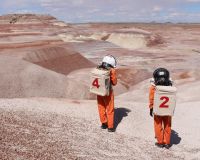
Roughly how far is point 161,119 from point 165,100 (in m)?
0.66

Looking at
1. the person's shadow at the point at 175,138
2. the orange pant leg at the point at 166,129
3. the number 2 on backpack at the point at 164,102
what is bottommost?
the person's shadow at the point at 175,138

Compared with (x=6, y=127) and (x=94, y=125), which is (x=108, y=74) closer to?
(x=94, y=125)

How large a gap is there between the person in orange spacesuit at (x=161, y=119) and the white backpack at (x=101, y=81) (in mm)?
1141

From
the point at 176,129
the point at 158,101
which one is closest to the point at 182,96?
the point at 176,129

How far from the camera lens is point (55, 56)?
33688mm

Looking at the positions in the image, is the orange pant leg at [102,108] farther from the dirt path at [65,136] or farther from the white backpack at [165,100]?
the white backpack at [165,100]

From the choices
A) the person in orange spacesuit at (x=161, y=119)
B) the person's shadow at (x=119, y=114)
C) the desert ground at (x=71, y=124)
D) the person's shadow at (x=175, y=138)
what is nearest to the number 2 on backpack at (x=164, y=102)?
the person in orange spacesuit at (x=161, y=119)

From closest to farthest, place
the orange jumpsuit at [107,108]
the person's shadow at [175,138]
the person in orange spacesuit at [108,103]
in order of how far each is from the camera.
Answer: the person in orange spacesuit at [108,103] → the orange jumpsuit at [107,108] → the person's shadow at [175,138]

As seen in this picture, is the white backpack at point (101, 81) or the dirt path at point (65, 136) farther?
the white backpack at point (101, 81)

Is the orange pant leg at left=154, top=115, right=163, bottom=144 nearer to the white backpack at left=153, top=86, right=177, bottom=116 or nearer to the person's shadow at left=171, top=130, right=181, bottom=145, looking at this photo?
the white backpack at left=153, top=86, right=177, bottom=116

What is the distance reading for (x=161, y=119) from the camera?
1030cm

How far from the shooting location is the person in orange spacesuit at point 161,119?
32.9ft

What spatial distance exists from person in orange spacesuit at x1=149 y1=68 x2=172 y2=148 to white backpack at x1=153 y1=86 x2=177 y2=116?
210mm

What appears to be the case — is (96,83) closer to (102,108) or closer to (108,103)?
(108,103)
